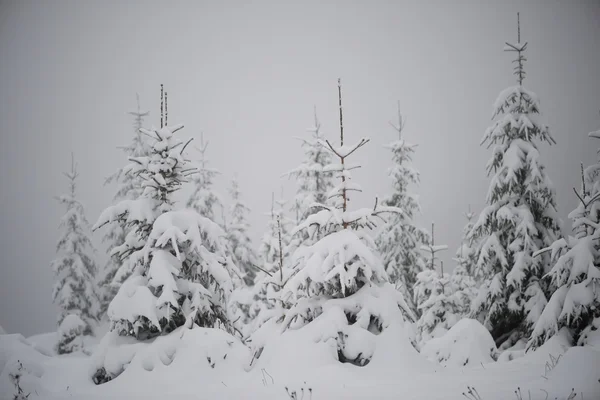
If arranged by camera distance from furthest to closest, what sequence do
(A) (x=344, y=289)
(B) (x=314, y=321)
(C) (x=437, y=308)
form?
1. (C) (x=437, y=308)
2. (A) (x=344, y=289)
3. (B) (x=314, y=321)

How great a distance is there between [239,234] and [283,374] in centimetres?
2414

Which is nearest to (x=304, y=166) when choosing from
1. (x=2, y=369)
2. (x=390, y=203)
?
(x=390, y=203)

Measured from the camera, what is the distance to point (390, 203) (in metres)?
23.0

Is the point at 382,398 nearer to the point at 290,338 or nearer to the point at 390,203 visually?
the point at 290,338

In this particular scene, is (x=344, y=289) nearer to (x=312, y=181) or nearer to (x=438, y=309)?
(x=312, y=181)

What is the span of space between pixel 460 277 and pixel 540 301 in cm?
1471

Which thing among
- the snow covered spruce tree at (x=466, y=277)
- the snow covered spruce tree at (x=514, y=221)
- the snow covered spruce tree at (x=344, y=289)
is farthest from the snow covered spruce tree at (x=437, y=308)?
the snow covered spruce tree at (x=344, y=289)

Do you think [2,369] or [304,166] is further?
[304,166]

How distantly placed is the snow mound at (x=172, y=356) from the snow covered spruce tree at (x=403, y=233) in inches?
632

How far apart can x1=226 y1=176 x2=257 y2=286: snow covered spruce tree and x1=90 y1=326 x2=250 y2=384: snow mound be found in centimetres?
2134

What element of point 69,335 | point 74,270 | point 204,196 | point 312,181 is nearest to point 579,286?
point 312,181

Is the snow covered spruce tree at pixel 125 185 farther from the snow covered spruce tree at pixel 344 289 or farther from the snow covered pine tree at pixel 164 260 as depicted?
the snow covered spruce tree at pixel 344 289

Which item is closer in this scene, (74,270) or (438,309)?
(438,309)

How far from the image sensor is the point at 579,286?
8312 millimetres
